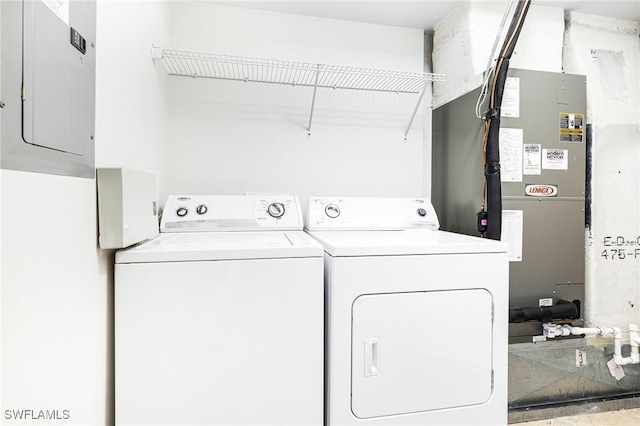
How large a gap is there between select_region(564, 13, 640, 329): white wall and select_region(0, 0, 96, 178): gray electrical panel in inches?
106

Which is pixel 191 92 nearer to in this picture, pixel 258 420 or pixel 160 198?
pixel 160 198

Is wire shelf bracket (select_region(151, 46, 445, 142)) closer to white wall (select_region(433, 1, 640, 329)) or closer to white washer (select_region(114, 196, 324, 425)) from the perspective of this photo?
white wall (select_region(433, 1, 640, 329))

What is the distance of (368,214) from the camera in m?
2.02

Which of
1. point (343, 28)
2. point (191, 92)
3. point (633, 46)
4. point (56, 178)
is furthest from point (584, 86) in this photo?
point (56, 178)

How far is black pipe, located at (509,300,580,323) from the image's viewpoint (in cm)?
188

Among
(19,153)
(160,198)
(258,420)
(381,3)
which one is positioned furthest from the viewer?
(381,3)

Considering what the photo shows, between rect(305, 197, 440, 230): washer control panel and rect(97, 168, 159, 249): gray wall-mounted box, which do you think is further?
rect(305, 197, 440, 230): washer control panel

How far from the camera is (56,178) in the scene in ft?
2.46

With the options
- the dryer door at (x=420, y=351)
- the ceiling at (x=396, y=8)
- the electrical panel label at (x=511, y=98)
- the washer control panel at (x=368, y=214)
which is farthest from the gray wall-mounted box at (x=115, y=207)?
the electrical panel label at (x=511, y=98)

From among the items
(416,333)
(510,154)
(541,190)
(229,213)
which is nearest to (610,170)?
(541,190)

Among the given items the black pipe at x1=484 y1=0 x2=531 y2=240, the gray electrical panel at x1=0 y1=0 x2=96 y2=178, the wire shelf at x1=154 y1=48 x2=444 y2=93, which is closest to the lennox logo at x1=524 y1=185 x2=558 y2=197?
the black pipe at x1=484 y1=0 x2=531 y2=240

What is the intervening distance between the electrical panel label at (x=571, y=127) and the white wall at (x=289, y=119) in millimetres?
867

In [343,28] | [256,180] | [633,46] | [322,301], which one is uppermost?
[343,28]

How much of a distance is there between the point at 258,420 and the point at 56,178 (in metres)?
1.01
